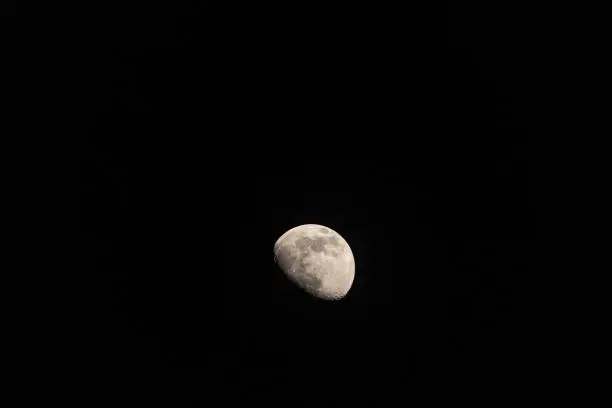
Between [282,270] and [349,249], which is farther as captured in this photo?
[349,249]

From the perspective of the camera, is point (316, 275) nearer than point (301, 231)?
Yes

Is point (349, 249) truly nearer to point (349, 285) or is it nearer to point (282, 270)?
point (349, 285)

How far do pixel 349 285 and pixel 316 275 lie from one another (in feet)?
1.17

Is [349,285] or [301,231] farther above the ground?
[301,231]

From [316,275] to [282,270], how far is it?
0.26 metres

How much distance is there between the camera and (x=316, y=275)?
2.82 m

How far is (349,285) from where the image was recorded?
9.97 ft

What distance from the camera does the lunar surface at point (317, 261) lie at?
2.83 meters

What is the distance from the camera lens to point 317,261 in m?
2.85

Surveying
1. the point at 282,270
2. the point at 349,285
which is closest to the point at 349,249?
the point at 349,285

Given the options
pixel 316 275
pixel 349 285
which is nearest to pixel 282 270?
pixel 316 275

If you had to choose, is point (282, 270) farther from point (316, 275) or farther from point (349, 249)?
point (349, 249)

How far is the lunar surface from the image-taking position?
9.29ft

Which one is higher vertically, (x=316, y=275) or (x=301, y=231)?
(x=301, y=231)
